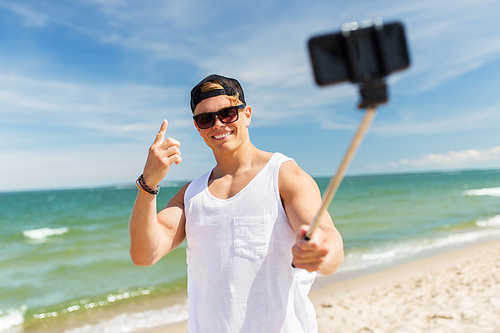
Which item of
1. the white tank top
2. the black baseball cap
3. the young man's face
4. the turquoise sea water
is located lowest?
the turquoise sea water

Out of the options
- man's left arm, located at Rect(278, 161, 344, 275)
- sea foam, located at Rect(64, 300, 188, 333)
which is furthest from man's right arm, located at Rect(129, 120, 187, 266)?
sea foam, located at Rect(64, 300, 188, 333)

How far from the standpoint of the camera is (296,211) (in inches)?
63.4

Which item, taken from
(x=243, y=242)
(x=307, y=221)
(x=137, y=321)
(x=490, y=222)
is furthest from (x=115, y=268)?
(x=490, y=222)

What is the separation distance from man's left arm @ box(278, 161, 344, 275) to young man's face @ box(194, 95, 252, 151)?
35 cm

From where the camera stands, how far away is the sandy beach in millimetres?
4508

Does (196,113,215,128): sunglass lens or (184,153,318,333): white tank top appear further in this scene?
(196,113,215,128): sunglass lens

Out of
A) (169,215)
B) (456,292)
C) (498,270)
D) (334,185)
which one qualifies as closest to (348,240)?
(498,270)

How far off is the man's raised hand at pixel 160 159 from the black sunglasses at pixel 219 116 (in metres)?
0.40

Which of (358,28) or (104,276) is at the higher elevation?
(358,28)

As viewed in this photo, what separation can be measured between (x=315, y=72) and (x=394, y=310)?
18.3ft

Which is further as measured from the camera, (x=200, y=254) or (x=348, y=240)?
(x=348, y=240)

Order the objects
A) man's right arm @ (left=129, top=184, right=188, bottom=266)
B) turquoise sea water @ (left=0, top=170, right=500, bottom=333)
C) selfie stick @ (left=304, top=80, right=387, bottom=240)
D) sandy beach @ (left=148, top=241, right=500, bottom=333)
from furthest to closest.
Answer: turquoise sea water @ (left=0, top=170, right=500, bottom=333), sandy beach @ (left=148, top=241, right=500, bottom=333), man's right arm @ (left=129, top=184, right=188, bottom=266), selfie stick @ (left=304, top=80, right=387, bottom=240)

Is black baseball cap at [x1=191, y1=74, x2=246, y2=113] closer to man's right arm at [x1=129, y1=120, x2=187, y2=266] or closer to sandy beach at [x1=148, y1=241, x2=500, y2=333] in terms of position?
man's right arm at [x1=129, y1=120, x2=187, y2=266]

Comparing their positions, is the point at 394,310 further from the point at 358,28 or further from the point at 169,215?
the point at 358,28
